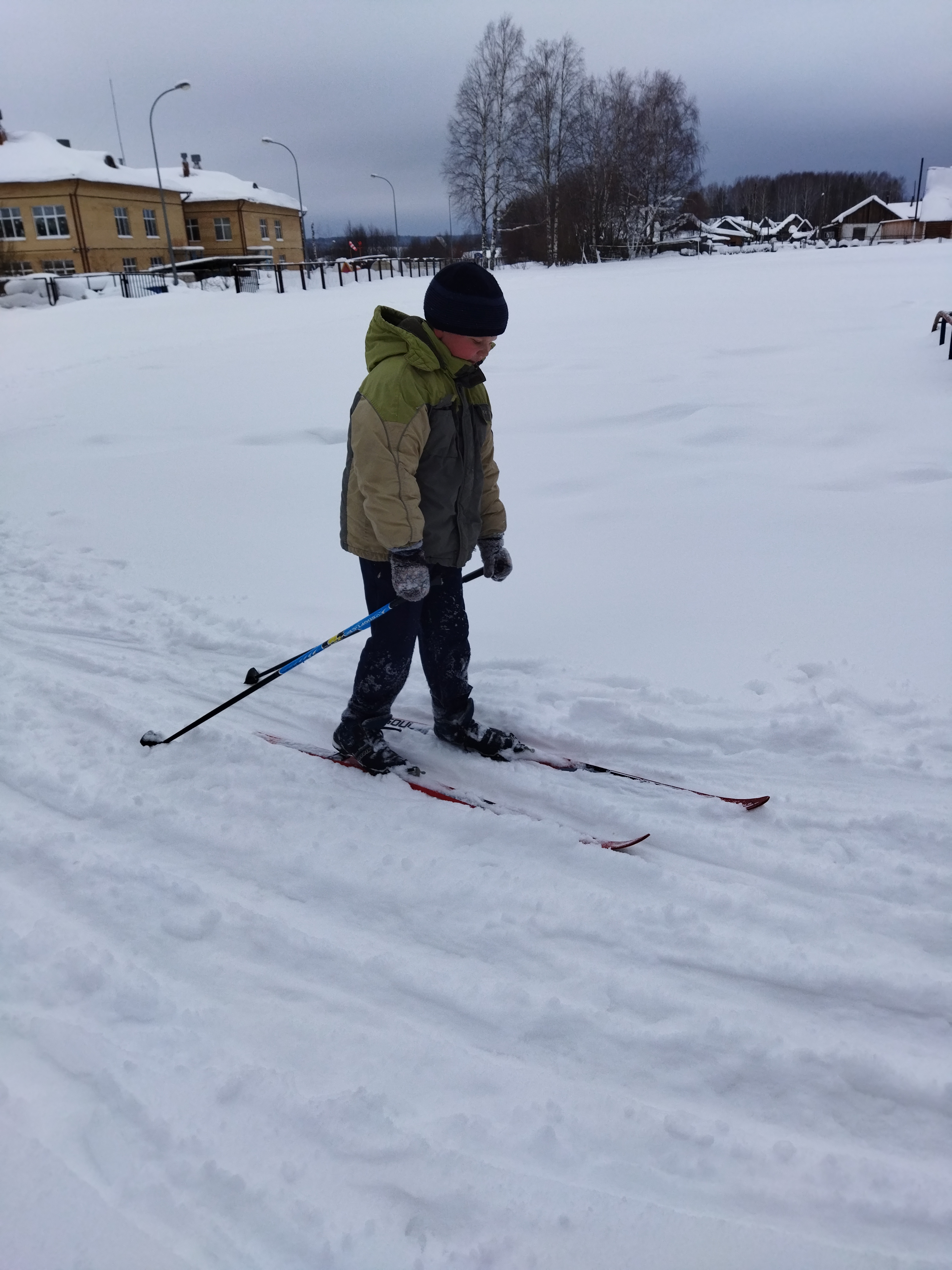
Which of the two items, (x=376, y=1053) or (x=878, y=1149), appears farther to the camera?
(x=376, y=1053)

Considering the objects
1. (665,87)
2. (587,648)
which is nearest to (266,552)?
(587,648)

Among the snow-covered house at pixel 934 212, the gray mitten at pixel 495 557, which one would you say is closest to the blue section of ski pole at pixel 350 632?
the gray mitten at pixel 495 557

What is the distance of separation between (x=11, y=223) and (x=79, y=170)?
413 centimetres

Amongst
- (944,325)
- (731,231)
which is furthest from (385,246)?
(944,325)

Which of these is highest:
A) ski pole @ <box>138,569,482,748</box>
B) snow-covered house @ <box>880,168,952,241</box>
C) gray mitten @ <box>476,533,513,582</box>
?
snow-covered house @ <box>880,168,952,241</box>

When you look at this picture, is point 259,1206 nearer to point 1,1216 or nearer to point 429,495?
point 1,1216

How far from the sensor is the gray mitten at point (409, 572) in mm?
2734

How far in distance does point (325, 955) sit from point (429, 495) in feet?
4.86

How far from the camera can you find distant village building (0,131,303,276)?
3812 cm

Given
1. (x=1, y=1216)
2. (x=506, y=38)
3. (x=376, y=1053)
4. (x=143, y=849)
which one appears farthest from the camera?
(x=506, y=38)

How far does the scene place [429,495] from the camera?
284cm

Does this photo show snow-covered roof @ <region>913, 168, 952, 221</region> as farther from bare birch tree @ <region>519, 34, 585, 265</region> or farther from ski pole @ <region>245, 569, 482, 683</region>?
ski pole @ <region>245, 569, 482, 683</region>

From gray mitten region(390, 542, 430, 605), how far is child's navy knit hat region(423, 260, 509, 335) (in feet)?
2.28

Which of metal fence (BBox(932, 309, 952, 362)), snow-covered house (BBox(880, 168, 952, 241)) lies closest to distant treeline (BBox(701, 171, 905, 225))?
snow-covered house (BBox(880, 168, 952, 241))
